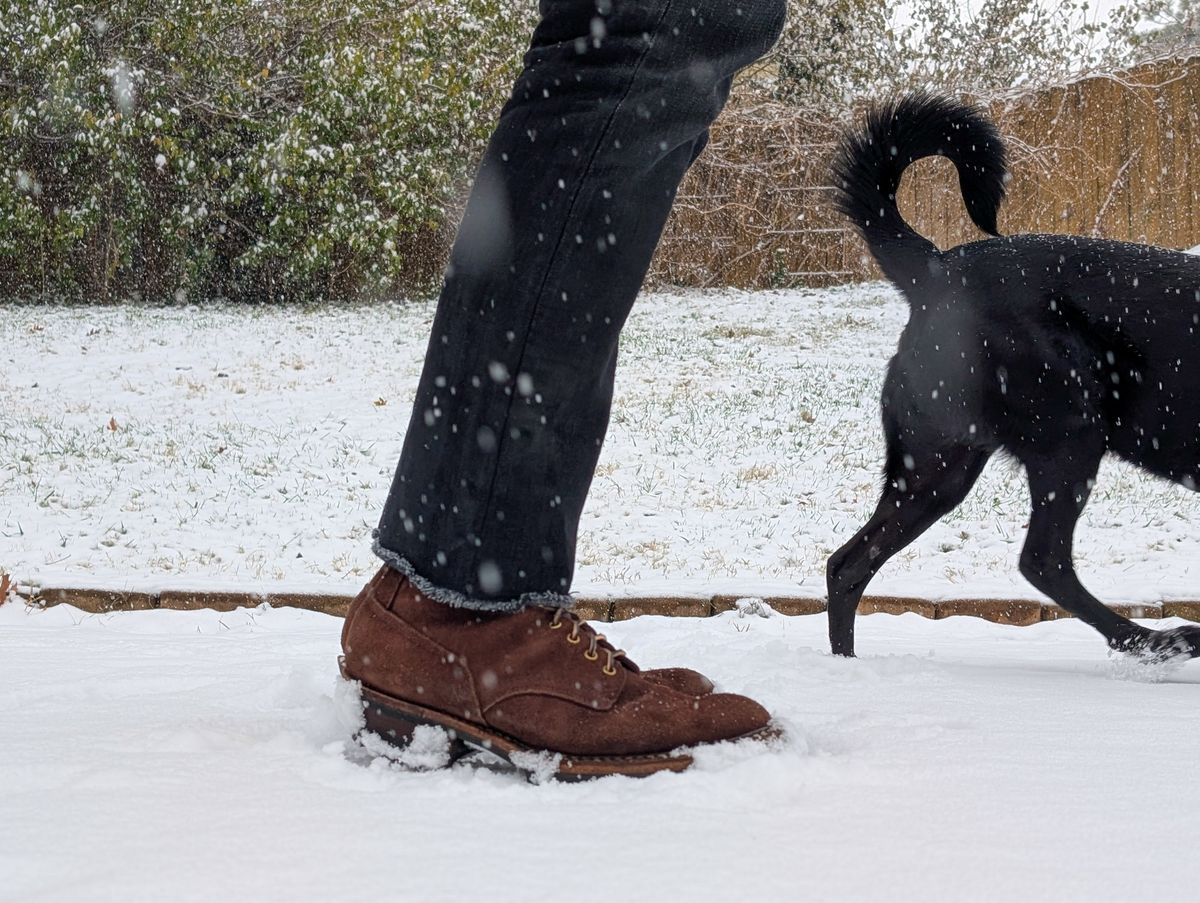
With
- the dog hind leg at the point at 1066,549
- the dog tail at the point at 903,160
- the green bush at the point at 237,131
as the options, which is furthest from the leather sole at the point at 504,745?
the green bush at the point at 237,131

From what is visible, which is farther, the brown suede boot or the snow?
the brown suede boot

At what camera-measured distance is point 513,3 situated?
1088 centimetres

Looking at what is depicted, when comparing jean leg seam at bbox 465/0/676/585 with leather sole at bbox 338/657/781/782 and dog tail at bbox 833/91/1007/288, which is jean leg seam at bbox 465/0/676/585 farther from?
dog tail at bbox 833/91/1007/288

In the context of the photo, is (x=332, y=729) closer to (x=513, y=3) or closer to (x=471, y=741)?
(x=471, y=741)

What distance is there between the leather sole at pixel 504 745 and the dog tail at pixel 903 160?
63.3 inches

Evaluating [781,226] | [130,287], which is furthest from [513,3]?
[130,287]

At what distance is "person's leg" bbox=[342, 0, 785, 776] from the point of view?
120 cm

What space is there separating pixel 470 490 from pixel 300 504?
11.4 feet

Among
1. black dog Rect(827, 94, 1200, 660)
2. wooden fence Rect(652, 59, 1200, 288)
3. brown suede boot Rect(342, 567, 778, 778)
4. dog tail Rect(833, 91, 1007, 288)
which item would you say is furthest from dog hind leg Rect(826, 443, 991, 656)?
wooden fence Rect(652, 59, 1200, 288)

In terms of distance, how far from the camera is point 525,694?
120cm

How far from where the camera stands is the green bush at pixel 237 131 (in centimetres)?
1027

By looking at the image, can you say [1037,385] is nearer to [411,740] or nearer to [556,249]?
[556,249]

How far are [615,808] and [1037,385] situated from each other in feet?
5.34

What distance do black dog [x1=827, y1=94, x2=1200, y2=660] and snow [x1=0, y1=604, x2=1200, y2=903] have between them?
76 cm
